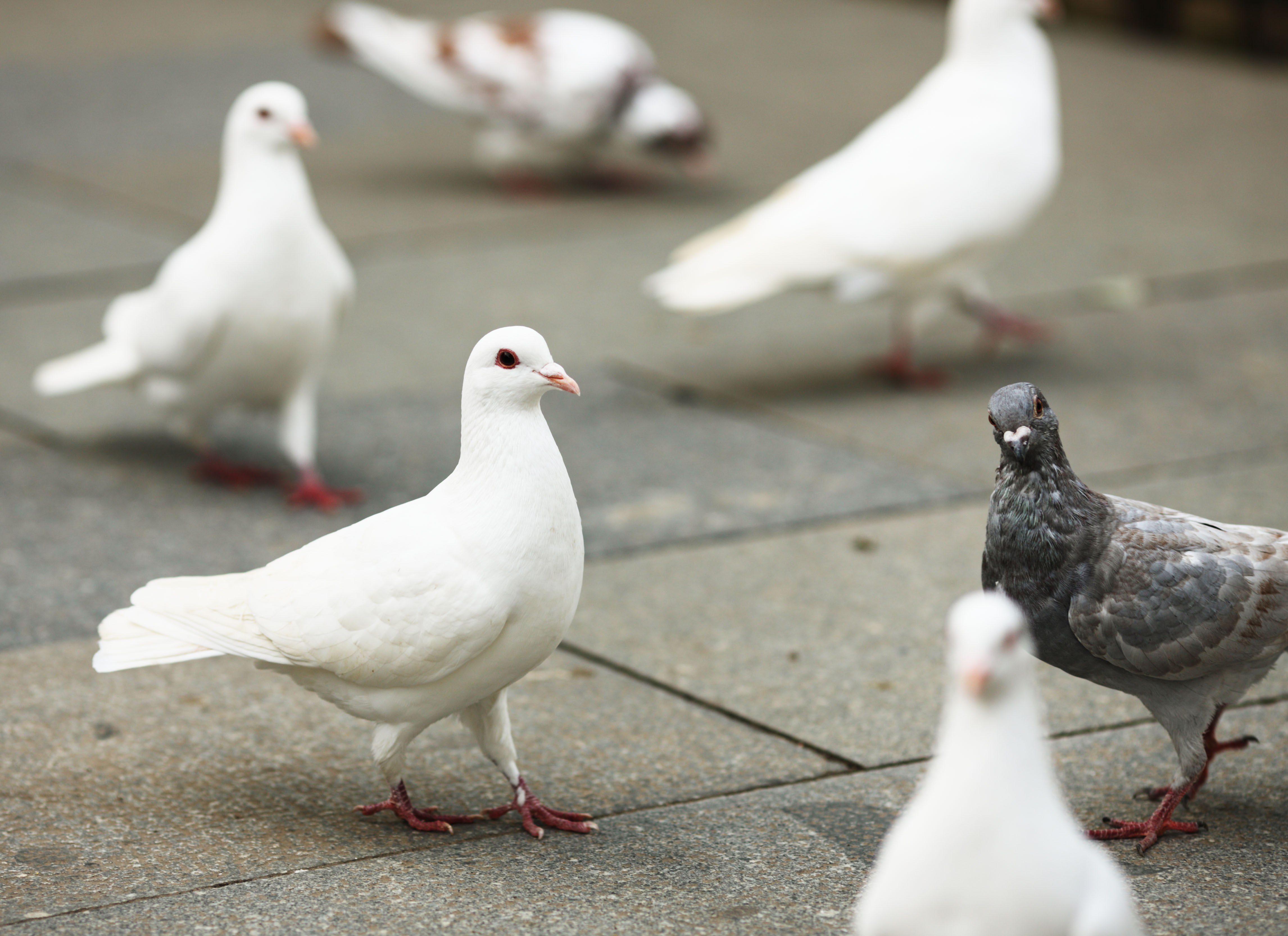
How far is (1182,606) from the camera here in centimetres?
348

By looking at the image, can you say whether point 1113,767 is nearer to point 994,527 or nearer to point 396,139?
point 994,527

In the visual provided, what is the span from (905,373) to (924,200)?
0.81 m

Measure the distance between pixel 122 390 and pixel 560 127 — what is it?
3628 millimetres

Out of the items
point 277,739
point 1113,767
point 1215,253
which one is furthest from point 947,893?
point 1215,253

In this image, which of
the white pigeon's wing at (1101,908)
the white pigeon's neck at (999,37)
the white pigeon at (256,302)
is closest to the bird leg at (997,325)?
the white pigeon's neck at (999,37)

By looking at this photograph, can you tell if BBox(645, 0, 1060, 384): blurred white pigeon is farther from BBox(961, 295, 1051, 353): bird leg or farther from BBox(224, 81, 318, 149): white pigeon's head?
BBox(224, 81, 318, 149): white pigeon's head

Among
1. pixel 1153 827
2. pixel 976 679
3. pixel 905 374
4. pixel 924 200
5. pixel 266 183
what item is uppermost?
pixel 976 679

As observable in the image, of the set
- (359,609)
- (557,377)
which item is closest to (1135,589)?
(557,377)

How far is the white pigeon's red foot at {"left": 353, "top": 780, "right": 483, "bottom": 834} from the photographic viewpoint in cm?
368

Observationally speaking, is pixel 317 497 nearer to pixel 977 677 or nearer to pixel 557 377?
pixel 557 377

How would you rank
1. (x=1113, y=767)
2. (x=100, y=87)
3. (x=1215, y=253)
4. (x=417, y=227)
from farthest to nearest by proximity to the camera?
(x=100, y=87)
(x=417, y=227)
(x=1215, y=253)
(x=1113, y=767)

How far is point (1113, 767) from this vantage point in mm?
3979

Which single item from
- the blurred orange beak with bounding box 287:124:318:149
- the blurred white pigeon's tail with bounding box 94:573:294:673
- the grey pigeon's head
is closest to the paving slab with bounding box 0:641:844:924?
the blurred white pigeon's tail with bounding box 94:573:294:673

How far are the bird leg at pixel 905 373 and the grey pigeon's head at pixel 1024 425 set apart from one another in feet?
11.9
